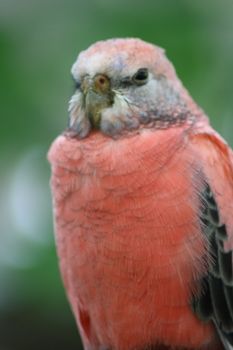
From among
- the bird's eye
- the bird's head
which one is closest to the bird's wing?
the bird's head

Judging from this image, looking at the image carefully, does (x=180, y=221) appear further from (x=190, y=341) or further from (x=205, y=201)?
(x=190, y=341)

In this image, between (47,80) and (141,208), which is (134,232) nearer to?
(141,208)

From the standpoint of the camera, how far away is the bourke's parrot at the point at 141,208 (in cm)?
504

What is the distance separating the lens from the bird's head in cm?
513

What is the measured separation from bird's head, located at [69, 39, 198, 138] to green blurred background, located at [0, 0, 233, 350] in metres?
0.51

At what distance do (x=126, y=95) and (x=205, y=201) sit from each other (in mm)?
529

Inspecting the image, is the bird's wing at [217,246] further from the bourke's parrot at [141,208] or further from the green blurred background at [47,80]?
the green blurred background at [47,80]

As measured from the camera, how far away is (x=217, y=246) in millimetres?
5184

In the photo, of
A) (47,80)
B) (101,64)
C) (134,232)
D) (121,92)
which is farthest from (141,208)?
(47,80)

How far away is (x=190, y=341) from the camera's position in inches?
203

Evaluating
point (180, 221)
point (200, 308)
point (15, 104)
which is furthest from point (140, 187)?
point (15, 104)

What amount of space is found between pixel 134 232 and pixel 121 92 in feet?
1.88

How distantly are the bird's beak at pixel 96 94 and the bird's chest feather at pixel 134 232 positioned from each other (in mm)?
133

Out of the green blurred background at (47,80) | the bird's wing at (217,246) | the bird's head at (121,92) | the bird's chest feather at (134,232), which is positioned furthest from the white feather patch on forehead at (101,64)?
the green blurred background at (47,80)
